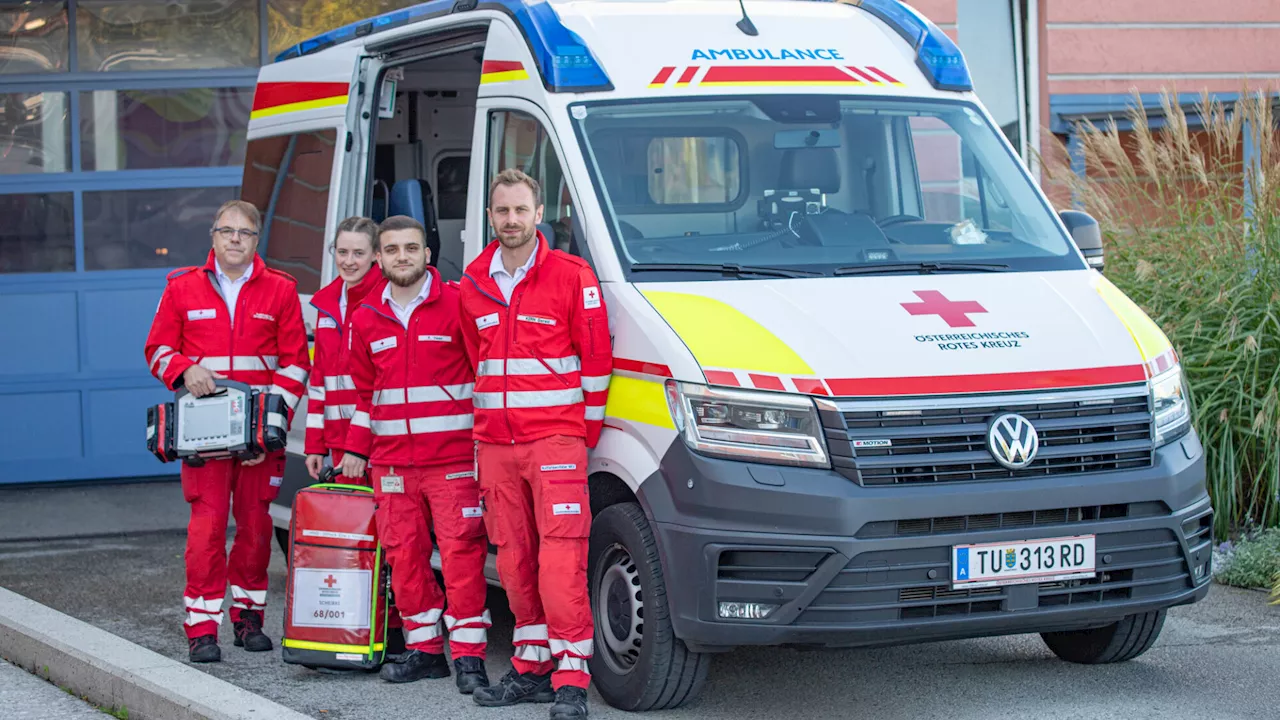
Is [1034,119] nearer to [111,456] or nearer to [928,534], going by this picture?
[111,456]

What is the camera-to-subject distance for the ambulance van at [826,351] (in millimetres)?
5117

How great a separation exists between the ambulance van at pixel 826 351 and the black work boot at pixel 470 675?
1.67 feet

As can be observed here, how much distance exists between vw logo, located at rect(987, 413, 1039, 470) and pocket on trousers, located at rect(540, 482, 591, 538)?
1.33 meters

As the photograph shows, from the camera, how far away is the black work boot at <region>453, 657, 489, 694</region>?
599cm

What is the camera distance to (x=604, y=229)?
19.0ft

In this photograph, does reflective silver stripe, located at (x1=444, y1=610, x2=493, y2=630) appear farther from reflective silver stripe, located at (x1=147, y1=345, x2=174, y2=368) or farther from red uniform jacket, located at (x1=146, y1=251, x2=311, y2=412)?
reflective silver stripe, located at (x1=147, y1=345, x2=174, y2=368)

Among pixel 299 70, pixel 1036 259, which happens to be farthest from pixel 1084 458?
pixel 299 70

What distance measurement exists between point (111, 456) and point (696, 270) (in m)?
6.99

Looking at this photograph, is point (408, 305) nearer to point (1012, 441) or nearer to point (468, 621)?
point (468, 621)

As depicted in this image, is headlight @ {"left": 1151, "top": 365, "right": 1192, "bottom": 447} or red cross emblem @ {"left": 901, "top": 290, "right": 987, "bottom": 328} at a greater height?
red cross emblem @ {"left": 901, "top": 290, "right": 987, "bottom": 328}

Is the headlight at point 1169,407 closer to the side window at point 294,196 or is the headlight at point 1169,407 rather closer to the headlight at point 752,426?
the headlight at point 752,426

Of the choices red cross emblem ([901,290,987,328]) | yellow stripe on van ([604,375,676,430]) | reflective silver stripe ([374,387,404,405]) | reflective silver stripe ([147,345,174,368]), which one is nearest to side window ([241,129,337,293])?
reflective silver stripe ([147,345,174,368])

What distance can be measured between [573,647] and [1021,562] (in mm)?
1457

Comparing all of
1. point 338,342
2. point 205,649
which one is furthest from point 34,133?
point 205,649
